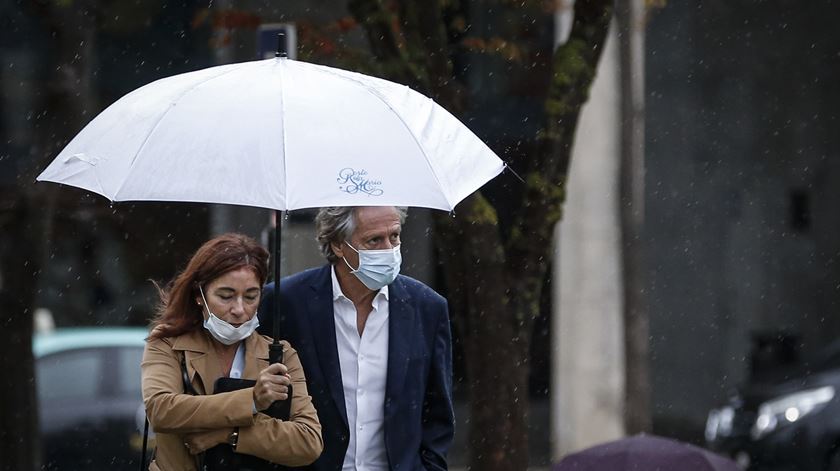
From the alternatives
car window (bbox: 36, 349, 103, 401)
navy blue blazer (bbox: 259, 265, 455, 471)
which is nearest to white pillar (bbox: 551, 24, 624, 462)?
car window (bbox: 36, 349, 103, 401)

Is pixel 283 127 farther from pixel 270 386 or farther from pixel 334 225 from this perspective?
pixel 270 386

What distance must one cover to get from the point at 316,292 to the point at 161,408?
68 centimetres

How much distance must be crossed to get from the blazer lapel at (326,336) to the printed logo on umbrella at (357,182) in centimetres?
55

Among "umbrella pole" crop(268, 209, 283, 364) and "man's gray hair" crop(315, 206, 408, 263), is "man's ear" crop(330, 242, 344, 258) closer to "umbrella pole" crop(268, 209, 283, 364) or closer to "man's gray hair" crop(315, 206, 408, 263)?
"man's gray hair" crop(315, 206, 408, 263)

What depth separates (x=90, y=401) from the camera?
472 inches

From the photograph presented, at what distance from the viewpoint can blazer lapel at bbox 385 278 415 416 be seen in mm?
4484

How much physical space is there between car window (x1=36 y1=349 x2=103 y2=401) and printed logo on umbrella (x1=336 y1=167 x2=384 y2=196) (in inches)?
326

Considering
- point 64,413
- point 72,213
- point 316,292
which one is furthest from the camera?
point 72,213

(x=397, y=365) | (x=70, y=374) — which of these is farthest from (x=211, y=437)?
(x=70, y=374)

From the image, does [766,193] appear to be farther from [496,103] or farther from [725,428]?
[725,428]

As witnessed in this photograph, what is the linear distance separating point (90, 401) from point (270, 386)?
8237 mm

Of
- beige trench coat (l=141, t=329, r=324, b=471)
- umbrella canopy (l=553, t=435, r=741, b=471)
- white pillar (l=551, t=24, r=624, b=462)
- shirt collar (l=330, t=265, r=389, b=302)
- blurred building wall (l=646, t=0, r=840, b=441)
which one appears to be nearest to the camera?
beige trench coat (l=141, t=329, r=324, b=471)

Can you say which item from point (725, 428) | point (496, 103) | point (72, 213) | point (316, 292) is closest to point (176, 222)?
point (72, 213)

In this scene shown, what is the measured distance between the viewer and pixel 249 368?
427 centimetres
